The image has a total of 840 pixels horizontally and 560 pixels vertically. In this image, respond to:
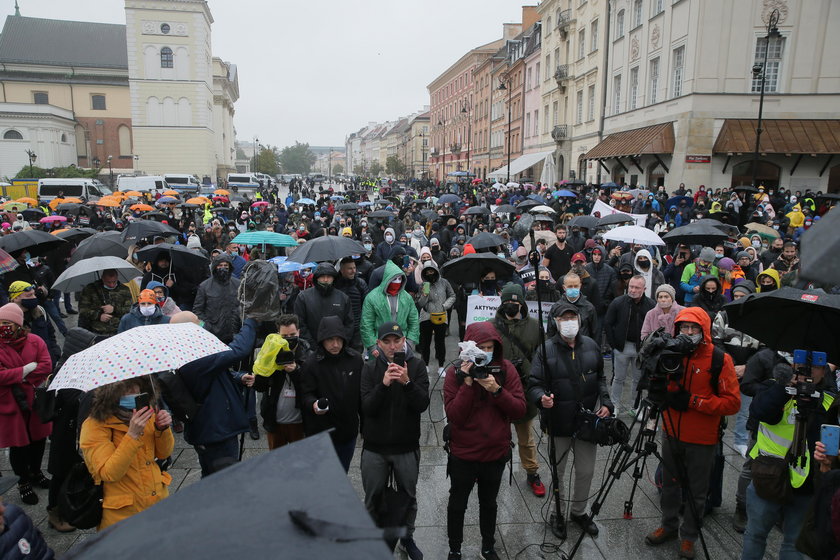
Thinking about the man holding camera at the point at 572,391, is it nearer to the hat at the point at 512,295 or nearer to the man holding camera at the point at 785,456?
the hat at the point at 512,295

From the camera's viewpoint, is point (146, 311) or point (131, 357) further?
point (146, 311)

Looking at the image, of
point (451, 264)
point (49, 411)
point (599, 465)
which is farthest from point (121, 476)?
point (451, 264)

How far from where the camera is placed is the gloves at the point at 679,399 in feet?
13.8

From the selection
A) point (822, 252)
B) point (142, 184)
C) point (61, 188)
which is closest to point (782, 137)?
point (822, 252)

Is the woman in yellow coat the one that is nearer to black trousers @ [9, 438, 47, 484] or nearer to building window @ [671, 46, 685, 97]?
black trousers @ [9, 438, 47, 484]

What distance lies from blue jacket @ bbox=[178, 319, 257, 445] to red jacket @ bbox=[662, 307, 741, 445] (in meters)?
3.36

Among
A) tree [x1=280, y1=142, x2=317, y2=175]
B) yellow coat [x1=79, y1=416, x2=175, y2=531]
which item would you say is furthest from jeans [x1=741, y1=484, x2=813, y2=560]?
tree [x1=280, y1=142, x2=317, y2=175]

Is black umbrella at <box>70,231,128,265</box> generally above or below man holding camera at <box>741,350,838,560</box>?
above

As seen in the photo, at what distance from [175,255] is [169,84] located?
55.5 m

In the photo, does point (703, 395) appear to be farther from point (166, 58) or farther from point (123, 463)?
point (166, 58)

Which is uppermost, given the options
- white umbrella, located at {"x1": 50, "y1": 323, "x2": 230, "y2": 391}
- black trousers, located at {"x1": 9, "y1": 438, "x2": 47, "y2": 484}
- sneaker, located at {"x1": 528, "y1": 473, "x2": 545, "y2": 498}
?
white umbrella, located at {"x1": 50, "y1": 323, "x2": 230, "y2": 391}

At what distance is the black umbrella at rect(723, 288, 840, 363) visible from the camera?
380 cm

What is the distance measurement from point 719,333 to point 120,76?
76.8 m

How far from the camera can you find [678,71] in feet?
82.5
